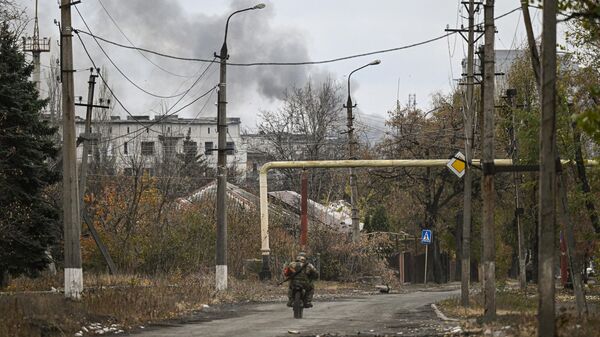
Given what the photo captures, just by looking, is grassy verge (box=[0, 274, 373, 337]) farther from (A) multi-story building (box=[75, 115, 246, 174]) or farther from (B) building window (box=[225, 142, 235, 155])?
(A) multi-story building (box=[75, 115, 246, 174])

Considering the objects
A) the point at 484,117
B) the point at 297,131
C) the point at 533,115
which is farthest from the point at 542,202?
the point at 297,131

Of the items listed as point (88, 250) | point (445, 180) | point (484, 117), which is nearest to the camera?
point (484, 117)

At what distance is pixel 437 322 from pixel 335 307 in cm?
709

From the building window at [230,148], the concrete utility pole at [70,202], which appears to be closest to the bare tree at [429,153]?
the building window at [230,148]

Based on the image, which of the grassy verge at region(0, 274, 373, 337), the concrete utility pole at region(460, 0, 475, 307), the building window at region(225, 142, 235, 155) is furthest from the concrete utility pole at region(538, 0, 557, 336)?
the building window at region(225, 142, 235, 155)

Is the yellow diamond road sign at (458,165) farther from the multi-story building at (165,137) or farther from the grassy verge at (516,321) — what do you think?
the multi-story building at (165,137)

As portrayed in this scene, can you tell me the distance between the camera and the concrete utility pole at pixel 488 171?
21.7 metres

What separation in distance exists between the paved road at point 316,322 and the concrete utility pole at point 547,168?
5.13 metres

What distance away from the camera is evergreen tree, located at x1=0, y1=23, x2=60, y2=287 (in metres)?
31.2

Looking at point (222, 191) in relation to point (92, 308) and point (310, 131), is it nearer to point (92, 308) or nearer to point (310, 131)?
point (92, 308)

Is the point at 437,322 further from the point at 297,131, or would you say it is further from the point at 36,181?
the point at 297,131

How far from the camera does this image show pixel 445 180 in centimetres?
5847

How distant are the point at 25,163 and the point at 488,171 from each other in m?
16.9

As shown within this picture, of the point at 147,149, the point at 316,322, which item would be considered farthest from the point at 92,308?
the point at 147,149
